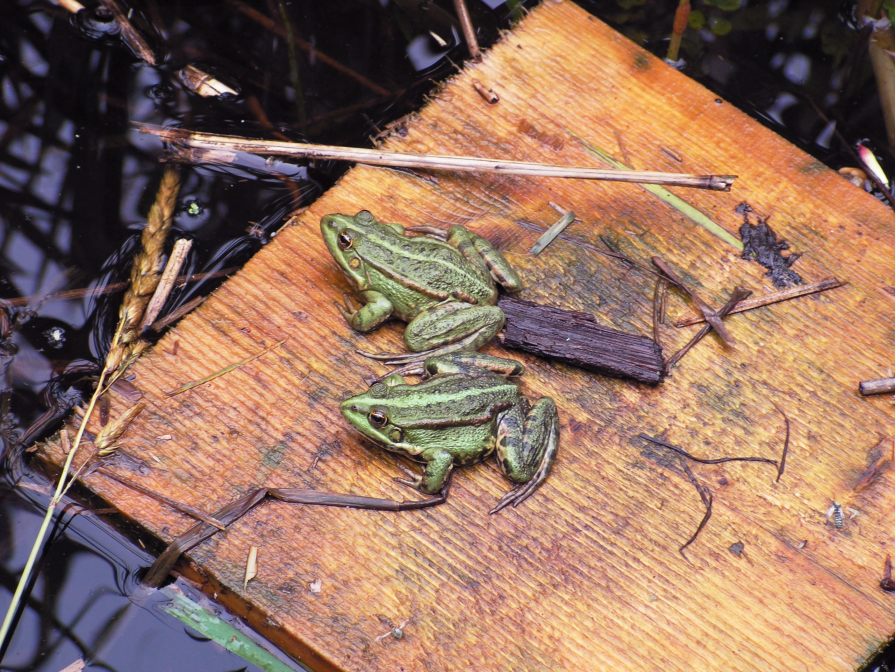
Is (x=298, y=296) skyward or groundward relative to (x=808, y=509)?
skyward

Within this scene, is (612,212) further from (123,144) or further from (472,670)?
(123,144)

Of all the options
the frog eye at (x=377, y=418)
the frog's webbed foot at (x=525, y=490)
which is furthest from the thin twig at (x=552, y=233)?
the frog eye at (x=377, y=418)

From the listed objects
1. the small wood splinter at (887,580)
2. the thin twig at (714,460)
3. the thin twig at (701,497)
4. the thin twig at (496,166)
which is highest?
the thin twig at (496,166)

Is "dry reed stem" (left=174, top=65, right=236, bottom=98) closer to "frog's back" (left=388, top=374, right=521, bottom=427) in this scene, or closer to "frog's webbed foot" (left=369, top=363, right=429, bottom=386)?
"frog's webbed foot" (left=369, top=363, right=429, bottom=386)

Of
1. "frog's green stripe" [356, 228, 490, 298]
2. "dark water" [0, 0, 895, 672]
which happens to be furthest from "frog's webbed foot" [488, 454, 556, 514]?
"dark water" [0, 0, 895, 672]

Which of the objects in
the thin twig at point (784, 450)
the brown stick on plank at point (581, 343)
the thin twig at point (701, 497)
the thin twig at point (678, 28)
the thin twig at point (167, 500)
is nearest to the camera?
the thin twig at point (167, 500)

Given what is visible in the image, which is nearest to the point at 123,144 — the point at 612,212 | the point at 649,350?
the point at 612,212

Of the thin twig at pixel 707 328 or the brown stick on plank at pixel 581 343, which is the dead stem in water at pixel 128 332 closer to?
the brown stick on plank at pixel 581 343

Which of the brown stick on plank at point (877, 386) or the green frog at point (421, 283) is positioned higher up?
the green frog at point (421, 283)
